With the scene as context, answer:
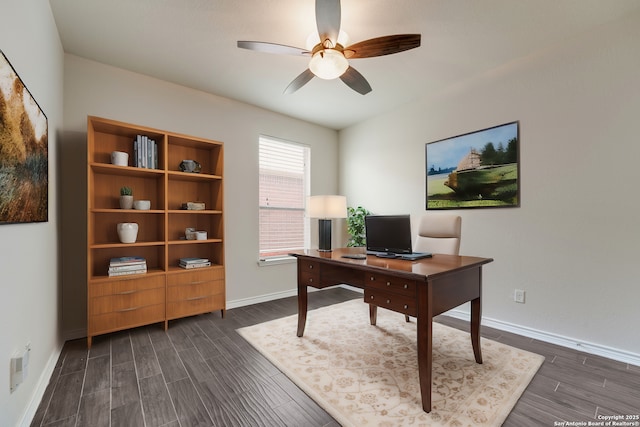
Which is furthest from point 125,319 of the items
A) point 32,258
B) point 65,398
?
point 32,258

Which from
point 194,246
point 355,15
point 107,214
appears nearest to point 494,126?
point 355,15

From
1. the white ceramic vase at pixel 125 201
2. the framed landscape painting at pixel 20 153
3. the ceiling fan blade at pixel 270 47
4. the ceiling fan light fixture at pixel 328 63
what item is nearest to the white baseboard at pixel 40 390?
the framed landscape painting at pixel 20 153

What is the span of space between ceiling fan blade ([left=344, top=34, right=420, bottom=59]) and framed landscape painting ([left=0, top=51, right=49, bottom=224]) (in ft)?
5.84

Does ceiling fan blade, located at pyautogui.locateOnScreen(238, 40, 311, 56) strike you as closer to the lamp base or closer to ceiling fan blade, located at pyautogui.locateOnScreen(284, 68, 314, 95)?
ceiling fan blade, located at pyautogui.locateOnScreen(284, 68, 314, 95)

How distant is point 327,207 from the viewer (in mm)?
2578

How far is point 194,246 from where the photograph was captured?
3287 mm

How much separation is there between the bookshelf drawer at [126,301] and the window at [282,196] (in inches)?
55.9

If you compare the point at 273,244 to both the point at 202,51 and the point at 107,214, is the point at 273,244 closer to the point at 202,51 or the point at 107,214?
the point at 107,214

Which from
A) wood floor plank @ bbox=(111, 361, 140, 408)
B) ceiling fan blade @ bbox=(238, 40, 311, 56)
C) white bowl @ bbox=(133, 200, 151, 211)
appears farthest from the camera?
white bowl @ bbox=(133, 200, 151, 211)

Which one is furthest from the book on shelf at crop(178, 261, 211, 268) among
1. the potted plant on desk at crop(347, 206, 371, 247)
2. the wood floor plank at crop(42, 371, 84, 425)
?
the potted plant on desk at crop(347, 206, 371, 247)

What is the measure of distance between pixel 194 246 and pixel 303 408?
2.26 metres

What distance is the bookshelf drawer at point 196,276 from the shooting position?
9.16 ft

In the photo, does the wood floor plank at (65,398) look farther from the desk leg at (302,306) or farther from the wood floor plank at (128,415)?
the desk leg at (302,306)

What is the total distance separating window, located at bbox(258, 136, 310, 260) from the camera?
3.92 meters
